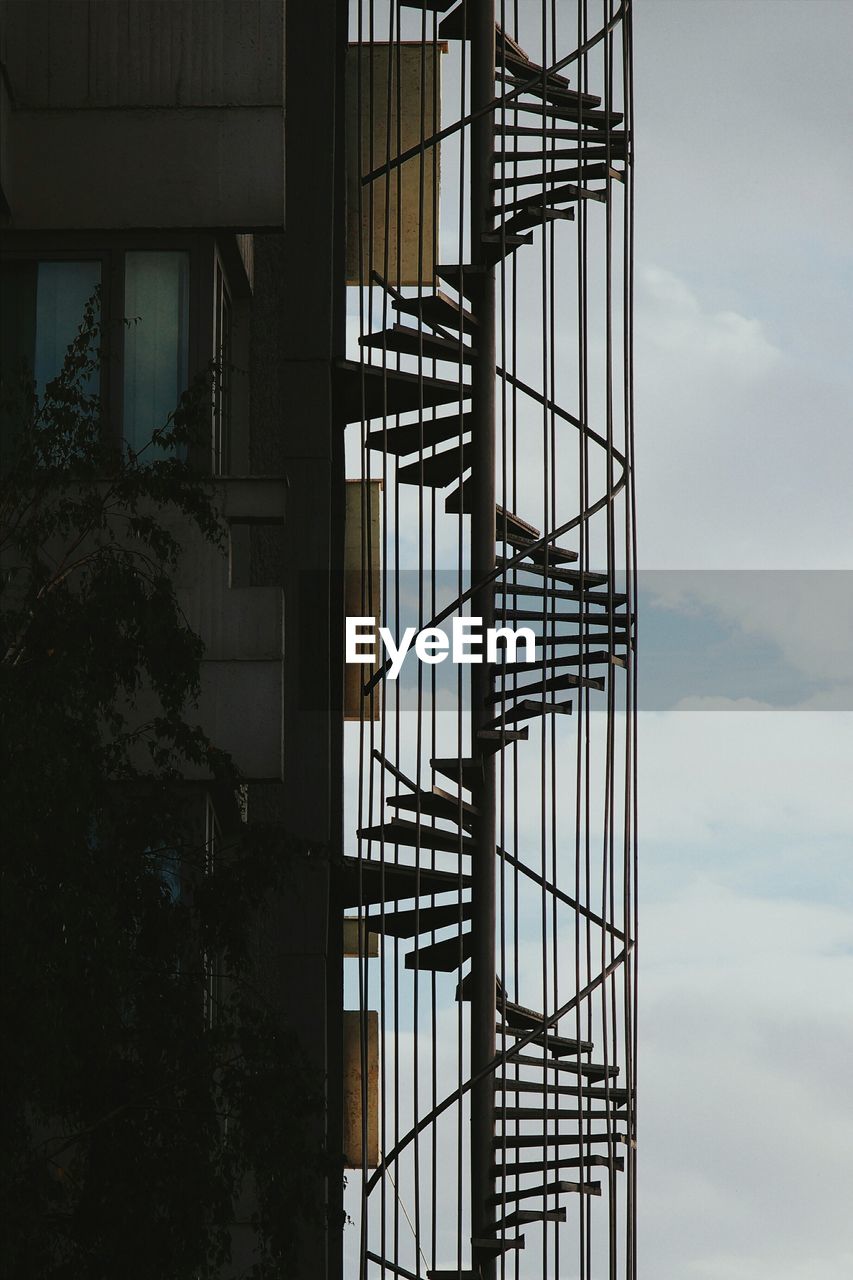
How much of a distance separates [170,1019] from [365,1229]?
471 cm

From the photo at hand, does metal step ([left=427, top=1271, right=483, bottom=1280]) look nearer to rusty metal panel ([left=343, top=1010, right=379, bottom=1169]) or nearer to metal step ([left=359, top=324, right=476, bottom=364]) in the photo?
rusty metal panel ([left=343, top=1010, right=379, bottom=1169])

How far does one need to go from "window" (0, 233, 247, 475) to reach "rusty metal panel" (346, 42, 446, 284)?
98.8 inches

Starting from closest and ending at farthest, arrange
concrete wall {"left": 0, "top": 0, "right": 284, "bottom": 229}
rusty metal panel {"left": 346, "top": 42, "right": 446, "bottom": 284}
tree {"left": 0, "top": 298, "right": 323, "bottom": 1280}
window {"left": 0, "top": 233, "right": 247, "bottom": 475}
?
tree {"left": 0, "top": 298, "right": 323, "bottom": 1280}, window {"left": 0, "top": 233, "right": 247, "bottom": 475}, concrete wall {"left": 0, "top": 0, "right": 284, "bottom": 229}, rusty metal panel {"left": 346, "top": 42, "right": 446, "bottom": 284}

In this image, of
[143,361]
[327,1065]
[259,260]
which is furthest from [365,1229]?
[259,260]

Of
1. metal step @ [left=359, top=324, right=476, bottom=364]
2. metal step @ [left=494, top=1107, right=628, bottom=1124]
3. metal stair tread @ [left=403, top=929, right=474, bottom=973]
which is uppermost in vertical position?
metal step @ [left=359, top=324, right=476, bottom=364]

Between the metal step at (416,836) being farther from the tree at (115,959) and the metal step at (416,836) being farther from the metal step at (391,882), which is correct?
the tree at (115,959)

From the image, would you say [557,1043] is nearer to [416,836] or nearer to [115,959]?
[416,836]

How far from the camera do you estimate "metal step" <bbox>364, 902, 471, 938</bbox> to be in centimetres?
→ 1403

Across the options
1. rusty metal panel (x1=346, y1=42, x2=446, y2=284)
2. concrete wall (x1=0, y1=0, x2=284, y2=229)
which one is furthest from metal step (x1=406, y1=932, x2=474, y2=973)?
concrete wall (x1=0, y1=0, x2=284, y2=229)

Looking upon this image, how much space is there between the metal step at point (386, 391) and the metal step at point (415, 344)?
16 cm

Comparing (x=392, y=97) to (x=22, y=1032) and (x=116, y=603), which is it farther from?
(x=22, y=1032)

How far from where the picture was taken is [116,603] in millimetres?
8906

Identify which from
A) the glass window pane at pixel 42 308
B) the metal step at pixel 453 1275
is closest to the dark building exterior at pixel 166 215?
the glass window pane at pixel 42 308

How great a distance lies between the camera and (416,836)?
13875mm
